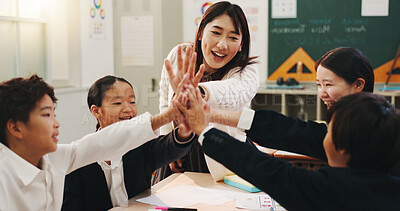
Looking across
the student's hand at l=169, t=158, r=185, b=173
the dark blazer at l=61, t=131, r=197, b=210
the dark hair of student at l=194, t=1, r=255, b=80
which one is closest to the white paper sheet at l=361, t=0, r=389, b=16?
the dark hair of student at l=194, t=1, r=255, b=80

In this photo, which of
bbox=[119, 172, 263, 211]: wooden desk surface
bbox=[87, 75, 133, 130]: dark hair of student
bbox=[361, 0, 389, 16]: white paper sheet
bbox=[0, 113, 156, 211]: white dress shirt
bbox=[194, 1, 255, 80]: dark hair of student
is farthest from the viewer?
bbox=[361, 0, 389, 16]: white paper sheet

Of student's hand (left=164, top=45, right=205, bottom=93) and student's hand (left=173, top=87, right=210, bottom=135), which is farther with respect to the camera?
student's hand (left=164, top=45, right=205, bottom=93)

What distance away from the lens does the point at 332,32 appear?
4715 millimetres

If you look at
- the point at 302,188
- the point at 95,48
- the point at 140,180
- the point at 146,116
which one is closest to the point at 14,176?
the point at 146,116

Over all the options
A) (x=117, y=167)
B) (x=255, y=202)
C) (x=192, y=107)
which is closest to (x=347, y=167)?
(x=192, y=107)

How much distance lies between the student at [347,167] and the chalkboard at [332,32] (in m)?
3.75

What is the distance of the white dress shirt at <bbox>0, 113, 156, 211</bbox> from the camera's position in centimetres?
130

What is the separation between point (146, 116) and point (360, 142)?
0.73 metres

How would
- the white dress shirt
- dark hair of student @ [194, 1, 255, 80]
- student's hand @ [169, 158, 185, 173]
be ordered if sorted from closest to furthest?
the white dress shirt
dark hair of student @ [194, 1, 255, 80]
student's hand @ [169, 158, 185, 173]

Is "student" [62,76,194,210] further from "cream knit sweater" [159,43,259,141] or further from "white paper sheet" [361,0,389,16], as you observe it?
"white paper sheet" [361,0,389,16]

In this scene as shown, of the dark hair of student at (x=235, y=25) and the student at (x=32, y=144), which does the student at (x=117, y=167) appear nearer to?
the student at (x=32, y=144)

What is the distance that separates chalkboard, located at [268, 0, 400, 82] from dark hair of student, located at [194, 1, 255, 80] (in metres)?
2.90

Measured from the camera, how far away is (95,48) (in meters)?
4.41

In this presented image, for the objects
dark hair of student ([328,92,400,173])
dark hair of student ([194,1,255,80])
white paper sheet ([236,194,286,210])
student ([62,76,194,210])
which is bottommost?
white paper sheet ([236,194,286,210])
